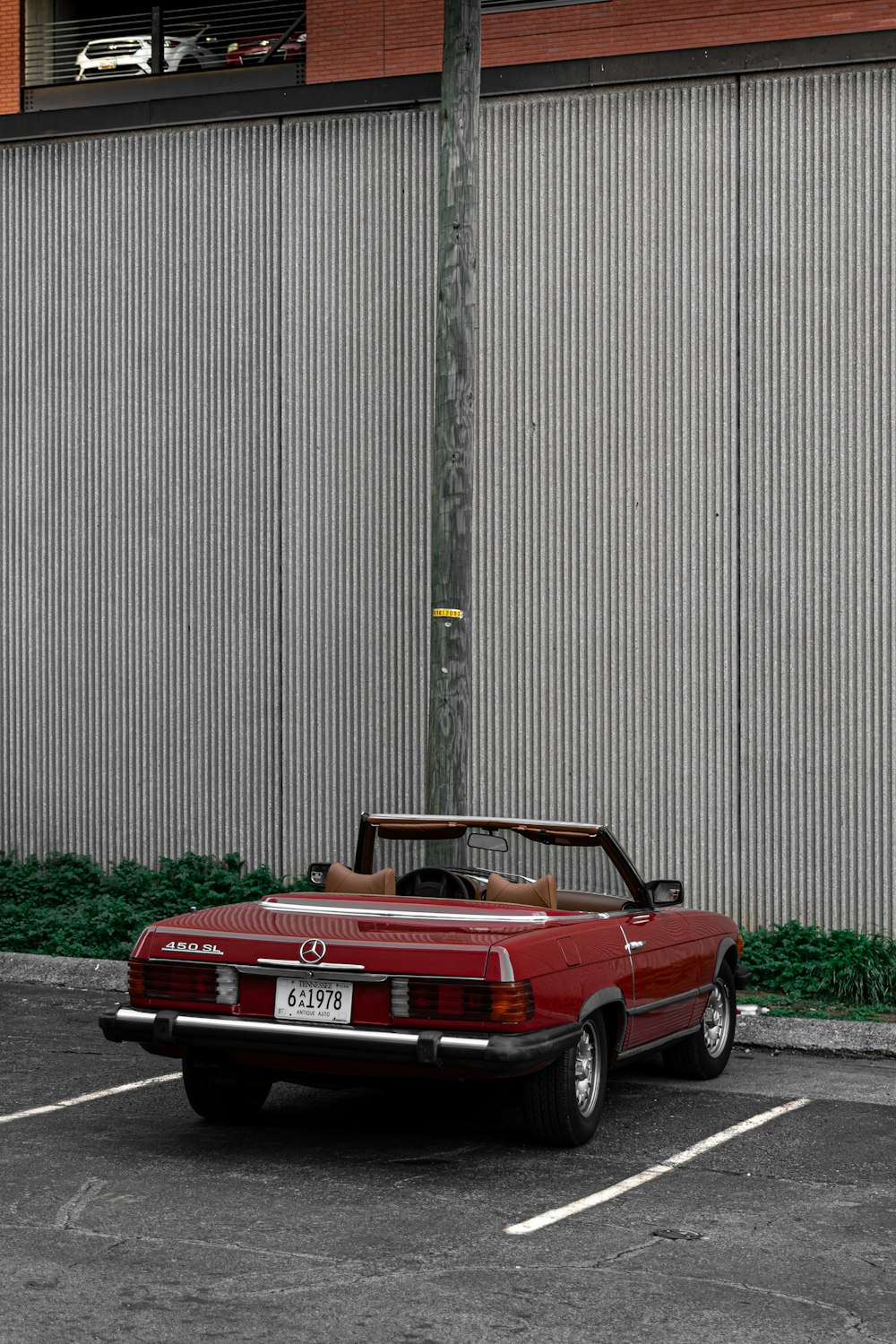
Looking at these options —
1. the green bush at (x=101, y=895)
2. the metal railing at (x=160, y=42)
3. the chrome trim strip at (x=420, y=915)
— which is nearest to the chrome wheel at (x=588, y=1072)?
the chrome trim strip at (x=420, y=915)

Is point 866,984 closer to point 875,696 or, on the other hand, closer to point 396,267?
point 875,696

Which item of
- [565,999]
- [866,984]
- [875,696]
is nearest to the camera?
[565,999]

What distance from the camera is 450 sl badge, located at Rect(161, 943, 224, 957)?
252 inches

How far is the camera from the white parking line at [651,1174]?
18.1 feet

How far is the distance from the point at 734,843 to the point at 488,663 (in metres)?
2.33

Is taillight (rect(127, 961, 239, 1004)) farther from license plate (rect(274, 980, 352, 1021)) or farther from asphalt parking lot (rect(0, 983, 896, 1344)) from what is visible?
asphalt parking lot (rect(0, 983, 896, 1344))

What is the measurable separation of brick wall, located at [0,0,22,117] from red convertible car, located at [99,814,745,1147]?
10.9 meters

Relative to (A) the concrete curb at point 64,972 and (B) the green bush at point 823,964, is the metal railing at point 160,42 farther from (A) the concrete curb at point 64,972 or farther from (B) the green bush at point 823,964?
(B) the green bush at point 823,964

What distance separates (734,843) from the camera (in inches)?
467

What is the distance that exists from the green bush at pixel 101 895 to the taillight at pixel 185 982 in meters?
5.23

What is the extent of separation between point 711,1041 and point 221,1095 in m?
2.68

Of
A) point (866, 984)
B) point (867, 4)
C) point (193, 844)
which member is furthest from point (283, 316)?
point (866, 984)

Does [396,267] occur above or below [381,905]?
above

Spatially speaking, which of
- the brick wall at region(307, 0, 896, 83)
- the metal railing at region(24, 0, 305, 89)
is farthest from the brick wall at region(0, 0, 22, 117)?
the brick wall at region(307, 0, 896, 83)
